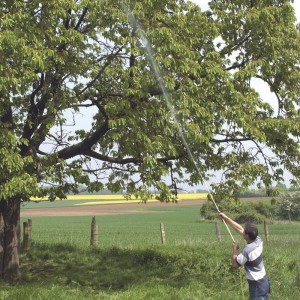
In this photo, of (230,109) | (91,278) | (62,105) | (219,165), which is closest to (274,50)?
(230,109)

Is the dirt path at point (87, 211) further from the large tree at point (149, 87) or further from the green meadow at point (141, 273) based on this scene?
the large tree at point (149, 87)

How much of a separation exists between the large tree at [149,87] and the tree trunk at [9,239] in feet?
0.10

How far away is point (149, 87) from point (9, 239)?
21.3 ft

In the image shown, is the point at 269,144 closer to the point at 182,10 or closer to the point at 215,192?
the point at 215,192

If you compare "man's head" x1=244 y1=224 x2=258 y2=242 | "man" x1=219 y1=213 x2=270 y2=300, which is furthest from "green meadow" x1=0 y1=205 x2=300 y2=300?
"man's head" x1=244 y1=224 x2=258 y2=242

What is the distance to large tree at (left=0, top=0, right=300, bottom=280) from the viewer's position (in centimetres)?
1066

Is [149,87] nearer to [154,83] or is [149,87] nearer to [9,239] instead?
[154,83]

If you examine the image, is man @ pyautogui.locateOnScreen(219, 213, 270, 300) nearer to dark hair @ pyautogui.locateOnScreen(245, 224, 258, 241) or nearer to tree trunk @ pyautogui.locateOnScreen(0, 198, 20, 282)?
dark hair @ pyautogui.locateOnScreen(245, 224, 258, 241)

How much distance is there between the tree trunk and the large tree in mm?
30

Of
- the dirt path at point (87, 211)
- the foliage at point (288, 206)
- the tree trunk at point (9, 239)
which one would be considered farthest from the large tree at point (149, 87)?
the dirt path at point (87, 211)

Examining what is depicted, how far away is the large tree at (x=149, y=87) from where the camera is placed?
35.0 ft

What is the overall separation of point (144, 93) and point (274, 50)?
364 cm

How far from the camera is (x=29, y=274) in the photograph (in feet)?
50.4

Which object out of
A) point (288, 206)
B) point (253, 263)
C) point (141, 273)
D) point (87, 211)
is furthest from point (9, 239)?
point (87, 211)
